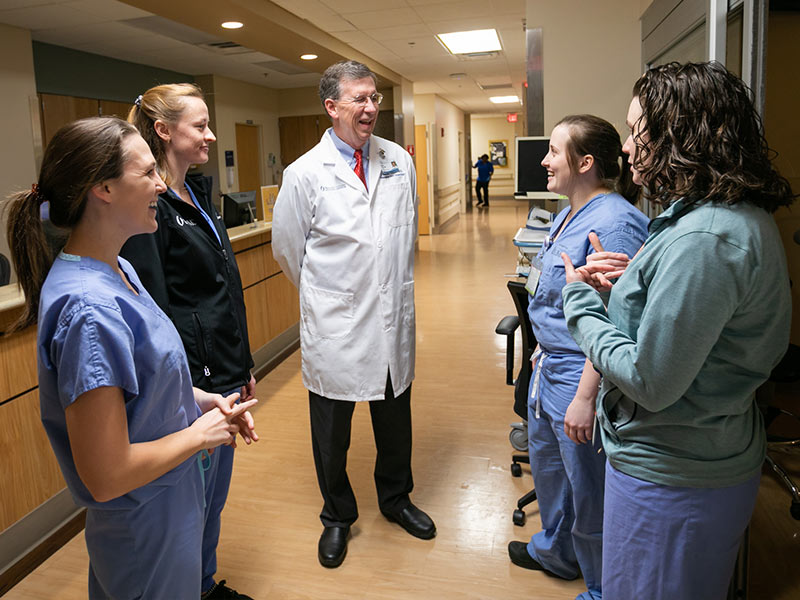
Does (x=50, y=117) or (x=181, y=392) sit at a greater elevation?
(x=50, y=117)

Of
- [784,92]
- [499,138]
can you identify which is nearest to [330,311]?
[784,92]

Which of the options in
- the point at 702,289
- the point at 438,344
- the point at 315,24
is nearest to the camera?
the point at 702,289

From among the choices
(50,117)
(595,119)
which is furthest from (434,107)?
(595,119)

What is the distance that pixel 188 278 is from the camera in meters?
1.89

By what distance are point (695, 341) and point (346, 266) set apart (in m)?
1.38

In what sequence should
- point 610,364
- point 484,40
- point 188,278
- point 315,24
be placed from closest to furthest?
point 610,364 < point 188,278 < point 315,24 < point 484,40

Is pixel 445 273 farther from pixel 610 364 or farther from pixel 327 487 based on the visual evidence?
pixel 610 364

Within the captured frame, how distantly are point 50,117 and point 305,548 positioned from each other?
594 centimetres

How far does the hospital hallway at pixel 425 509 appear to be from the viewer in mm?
2211

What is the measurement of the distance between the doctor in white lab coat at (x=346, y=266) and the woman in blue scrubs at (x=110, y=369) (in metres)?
1.02

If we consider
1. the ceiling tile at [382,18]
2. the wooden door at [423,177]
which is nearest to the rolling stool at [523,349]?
the ceiling tile at [382,18]

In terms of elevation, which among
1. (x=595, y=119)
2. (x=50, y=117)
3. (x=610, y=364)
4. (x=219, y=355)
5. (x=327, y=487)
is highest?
(x=50, y=117)

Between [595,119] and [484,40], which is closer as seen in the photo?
[595,119]

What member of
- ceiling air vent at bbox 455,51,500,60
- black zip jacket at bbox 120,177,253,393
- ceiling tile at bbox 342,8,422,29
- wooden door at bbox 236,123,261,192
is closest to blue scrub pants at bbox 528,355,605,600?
black zip jacket at bbox 120,177,253,393
